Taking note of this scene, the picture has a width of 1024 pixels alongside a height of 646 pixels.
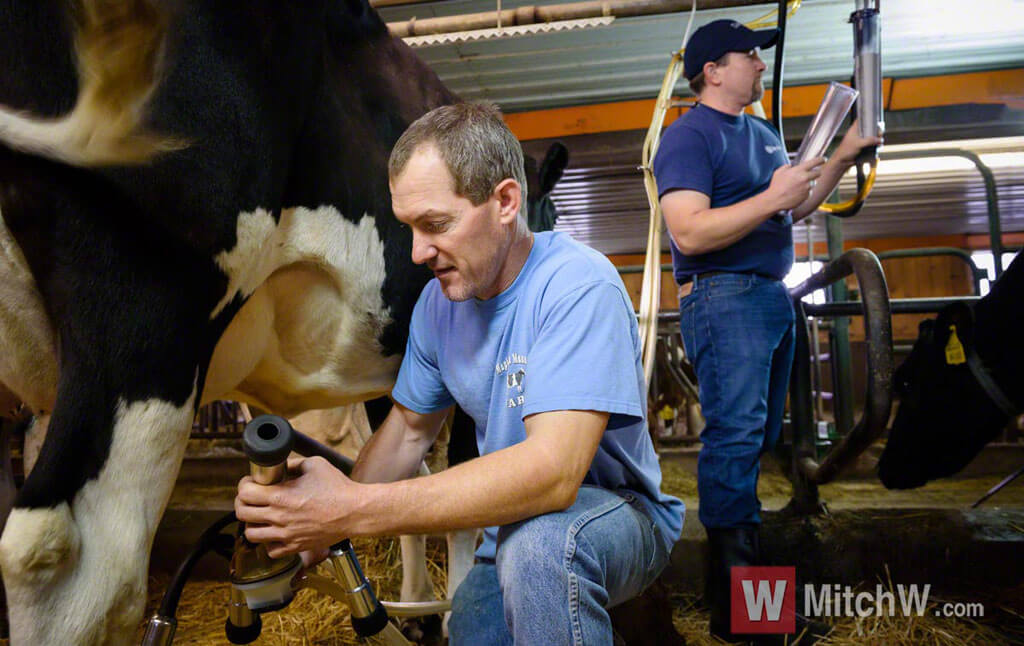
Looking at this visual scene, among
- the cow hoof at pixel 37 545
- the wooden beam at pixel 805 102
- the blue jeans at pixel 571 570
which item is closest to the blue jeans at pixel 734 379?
the blue jeans at pixel 571 570

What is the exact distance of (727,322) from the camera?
7.20 feet

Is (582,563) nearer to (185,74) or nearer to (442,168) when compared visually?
(442,168)

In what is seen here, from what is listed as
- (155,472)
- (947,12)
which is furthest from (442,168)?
(947,12)

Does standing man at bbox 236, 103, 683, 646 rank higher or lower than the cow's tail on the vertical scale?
lower

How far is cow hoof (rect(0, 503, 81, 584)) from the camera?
3.34ft

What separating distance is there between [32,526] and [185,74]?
709 millimetres

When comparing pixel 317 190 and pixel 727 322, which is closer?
pixel 317 190

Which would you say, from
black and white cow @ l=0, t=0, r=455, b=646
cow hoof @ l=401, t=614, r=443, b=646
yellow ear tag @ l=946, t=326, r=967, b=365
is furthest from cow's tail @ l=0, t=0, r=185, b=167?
yellow ear tag @ l=946, t=326, r=967, b=365

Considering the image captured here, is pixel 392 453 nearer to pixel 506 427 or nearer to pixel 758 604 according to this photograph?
pixel 506 427

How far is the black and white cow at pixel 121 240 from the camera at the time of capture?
1042mm

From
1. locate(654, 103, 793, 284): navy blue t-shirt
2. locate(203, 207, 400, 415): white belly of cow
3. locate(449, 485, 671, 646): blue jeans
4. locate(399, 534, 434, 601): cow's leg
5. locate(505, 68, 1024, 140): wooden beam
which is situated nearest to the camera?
locate(449, 485, 671, 646): blue jeans

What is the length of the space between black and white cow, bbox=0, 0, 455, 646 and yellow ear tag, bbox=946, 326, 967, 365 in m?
2.06

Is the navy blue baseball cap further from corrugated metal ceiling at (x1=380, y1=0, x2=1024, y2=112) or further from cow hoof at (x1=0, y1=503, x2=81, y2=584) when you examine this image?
cow hoof at (x1=0, y1=503, x2=81, y2=584)

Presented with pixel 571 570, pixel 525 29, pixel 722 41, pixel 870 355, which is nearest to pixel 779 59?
pixel 722 41
